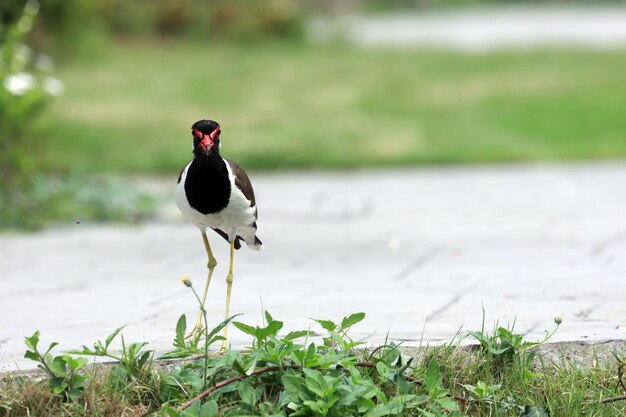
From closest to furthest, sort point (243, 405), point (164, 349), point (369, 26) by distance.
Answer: point (243, 405), point (164, 349), point (369, 26)

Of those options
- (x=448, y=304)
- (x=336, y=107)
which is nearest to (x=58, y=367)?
(x=448, y=304)

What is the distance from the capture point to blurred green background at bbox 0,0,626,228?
346 inches

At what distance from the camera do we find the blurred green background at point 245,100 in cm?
878

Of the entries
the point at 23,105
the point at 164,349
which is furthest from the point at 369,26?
the point at 164,349

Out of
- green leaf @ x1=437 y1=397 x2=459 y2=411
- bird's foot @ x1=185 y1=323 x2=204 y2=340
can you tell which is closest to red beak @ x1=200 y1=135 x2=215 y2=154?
bird's foot @ x1=185 y1=323 x2=204 y2=340

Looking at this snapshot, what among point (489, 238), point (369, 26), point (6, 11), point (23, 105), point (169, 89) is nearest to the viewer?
point (489, 238)

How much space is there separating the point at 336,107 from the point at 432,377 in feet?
33.8

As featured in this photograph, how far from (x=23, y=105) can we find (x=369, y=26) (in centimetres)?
1688

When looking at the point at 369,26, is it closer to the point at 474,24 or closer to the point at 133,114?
the point at 474,24

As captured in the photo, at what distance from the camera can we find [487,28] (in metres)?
23.9

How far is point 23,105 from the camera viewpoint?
317 inches

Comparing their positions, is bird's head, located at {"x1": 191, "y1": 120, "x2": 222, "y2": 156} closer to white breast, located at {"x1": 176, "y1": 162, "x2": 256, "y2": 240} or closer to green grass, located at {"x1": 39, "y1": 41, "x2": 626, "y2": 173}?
white breast, located at {"x1": 176, "y1": 162, "x2": 256, "y2": 240}

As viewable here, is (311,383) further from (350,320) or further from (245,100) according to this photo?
(245,100)

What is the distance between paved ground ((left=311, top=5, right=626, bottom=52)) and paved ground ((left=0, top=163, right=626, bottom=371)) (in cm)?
1006
